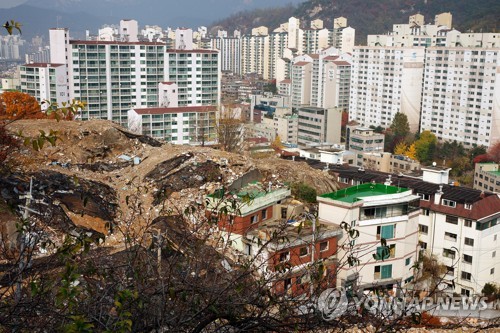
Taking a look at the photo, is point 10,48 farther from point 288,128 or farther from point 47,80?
Result: point 47,80

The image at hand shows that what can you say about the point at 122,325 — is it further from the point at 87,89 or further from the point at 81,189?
the point at 87,89

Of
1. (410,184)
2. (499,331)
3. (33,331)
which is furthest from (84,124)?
(33,331)

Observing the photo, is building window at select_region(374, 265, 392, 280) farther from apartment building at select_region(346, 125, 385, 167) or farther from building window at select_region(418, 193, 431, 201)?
apartment building at select_region(346, 125, 385, 167)

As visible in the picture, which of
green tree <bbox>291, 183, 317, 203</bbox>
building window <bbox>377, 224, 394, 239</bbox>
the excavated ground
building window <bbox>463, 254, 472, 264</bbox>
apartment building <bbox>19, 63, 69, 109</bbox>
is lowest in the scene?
building window <bbox>463, 254, 472, 264</bbox>

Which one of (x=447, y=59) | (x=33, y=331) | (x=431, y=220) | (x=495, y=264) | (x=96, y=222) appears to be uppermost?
(x=447, y=59)

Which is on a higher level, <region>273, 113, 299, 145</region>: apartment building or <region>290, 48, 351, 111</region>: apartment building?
<region>290, 48, 351, 111</region>: apartment building

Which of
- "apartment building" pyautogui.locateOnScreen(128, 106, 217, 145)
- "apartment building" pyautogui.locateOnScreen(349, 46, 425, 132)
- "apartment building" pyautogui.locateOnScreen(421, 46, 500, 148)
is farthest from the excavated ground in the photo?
"apartment building" pyautogui.locateOnScreen(349, 46, 425, 132)
